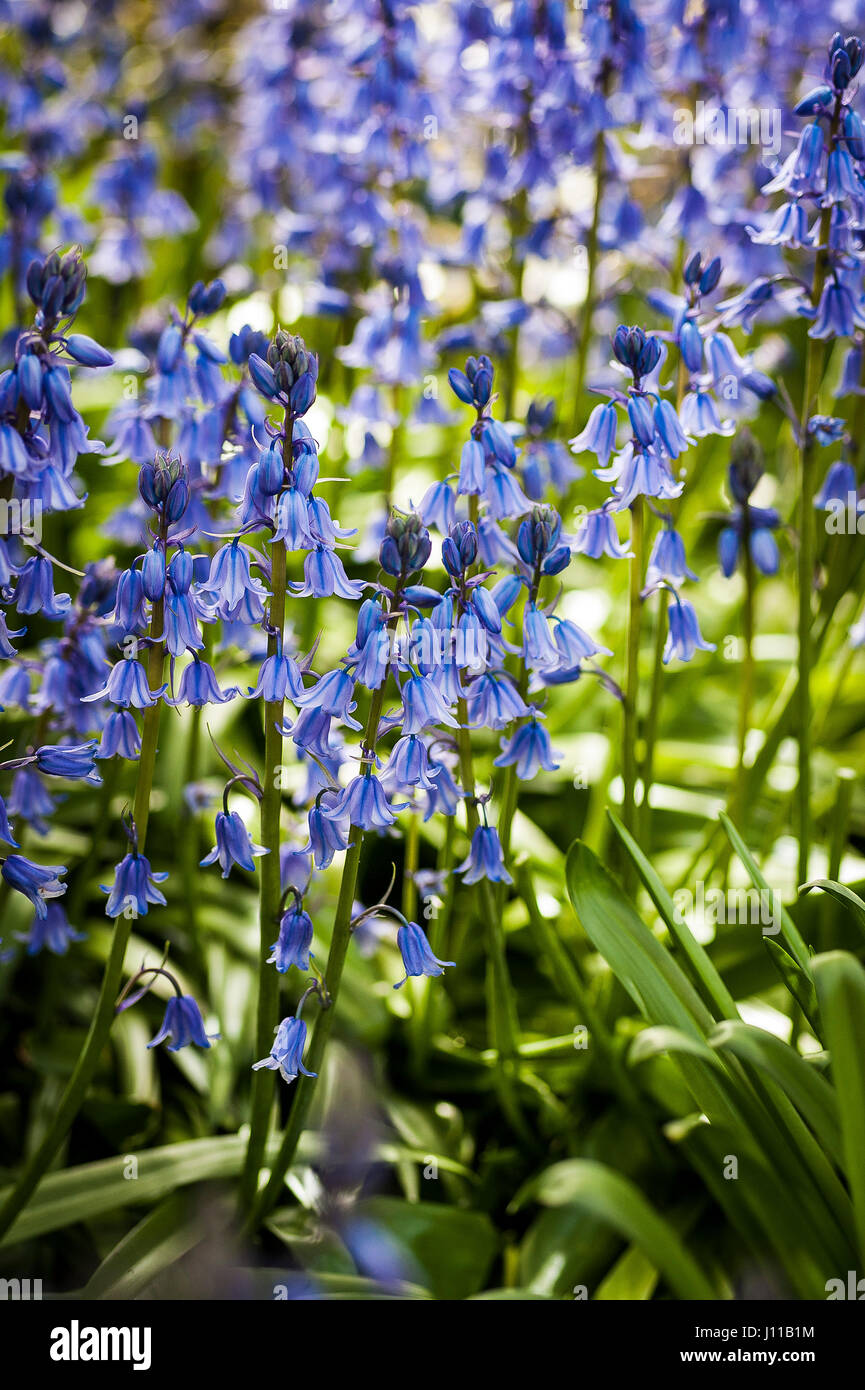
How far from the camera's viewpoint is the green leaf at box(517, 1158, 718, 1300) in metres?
1.74

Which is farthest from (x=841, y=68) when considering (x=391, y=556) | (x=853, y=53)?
(x=391, y=556)

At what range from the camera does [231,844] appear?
82.6 inches

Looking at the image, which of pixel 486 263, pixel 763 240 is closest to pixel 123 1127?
pixel 763 240

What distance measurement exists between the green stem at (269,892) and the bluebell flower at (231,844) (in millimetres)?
38

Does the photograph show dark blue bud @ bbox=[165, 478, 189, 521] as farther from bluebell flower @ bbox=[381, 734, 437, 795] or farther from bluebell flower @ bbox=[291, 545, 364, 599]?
bluebell flower @ bbox=[381, 734, 437, 795]

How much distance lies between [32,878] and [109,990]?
0.94 ft

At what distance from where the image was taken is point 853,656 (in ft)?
10.6

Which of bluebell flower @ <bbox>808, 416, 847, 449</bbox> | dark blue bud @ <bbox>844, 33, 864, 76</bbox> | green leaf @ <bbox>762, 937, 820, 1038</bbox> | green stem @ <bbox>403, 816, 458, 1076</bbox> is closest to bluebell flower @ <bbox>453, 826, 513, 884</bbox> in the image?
green stem @ <bbox>403, 816, 458, 1076</bbox>

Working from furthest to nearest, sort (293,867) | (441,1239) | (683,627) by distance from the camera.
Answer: (293,867)
(441,1239)
(683,627)

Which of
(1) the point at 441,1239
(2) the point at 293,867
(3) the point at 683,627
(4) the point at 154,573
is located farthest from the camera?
(2) the point at 293,867

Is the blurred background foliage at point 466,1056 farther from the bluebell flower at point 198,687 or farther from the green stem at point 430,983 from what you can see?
the bluebell flower at point 198,687

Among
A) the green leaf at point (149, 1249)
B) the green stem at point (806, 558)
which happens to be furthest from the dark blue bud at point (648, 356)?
the green leaf at point (149, 1249)

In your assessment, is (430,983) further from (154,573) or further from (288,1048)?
(154,573)
